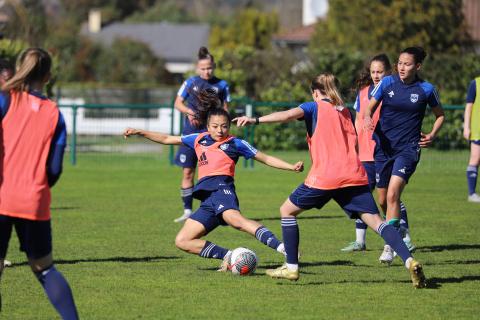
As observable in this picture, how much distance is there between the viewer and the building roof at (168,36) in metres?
77.8

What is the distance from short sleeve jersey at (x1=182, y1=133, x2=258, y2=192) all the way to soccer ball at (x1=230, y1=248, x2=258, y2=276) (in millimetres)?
643

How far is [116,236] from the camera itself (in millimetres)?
11711

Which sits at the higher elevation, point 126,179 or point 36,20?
point 36,20

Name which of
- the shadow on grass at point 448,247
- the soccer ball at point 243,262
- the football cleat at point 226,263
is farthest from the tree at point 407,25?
the soccer ball at point 243,262

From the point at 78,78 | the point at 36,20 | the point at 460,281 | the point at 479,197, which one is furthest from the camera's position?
the point at 78,78

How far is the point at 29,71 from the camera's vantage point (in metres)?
6.09

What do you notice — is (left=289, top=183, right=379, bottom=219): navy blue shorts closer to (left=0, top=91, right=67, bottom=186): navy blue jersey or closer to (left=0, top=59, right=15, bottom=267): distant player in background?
(left=0, top=59, right=15, bottom=267): distant player in background

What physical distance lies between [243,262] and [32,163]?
321cm

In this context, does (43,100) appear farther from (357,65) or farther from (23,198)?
(357,65)

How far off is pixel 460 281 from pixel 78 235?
4962mm

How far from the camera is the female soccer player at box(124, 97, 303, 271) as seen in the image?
881cm

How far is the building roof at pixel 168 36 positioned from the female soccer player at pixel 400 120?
221 feet

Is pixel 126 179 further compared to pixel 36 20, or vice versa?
pixel 36 20

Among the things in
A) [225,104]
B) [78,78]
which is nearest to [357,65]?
[225,104]
